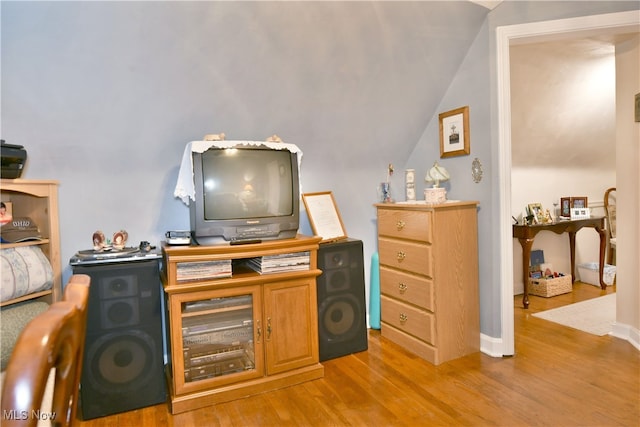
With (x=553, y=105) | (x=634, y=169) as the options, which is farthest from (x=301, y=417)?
(x=553, y=105)

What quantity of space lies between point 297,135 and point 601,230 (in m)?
3.37

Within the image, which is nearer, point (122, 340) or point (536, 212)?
point (122, 340)

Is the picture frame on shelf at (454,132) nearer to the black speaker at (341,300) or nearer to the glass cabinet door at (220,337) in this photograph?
the black speaker at (341,300)

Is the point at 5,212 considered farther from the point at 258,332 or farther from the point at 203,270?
the point at 258,332

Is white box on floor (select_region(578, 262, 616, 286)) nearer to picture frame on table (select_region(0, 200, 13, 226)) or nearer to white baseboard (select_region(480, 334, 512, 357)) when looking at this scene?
white baseboard (select_region(480, 334, 512, 357))

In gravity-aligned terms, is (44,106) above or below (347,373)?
above

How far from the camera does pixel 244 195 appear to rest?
7.93 feet

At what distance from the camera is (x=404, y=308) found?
114 inches

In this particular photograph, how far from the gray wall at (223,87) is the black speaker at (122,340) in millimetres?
515

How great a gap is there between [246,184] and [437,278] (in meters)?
1.35

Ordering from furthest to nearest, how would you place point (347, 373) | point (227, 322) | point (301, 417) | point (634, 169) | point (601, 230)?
point (601, 230) < point (634, 169) < point (347, 373) < point (227, 322) < point (301, 417)

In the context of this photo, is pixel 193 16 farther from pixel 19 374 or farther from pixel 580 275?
pixel 580 275

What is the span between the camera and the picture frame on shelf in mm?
2850

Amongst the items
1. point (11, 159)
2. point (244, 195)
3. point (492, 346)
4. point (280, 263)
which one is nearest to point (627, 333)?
point (492, 346)
